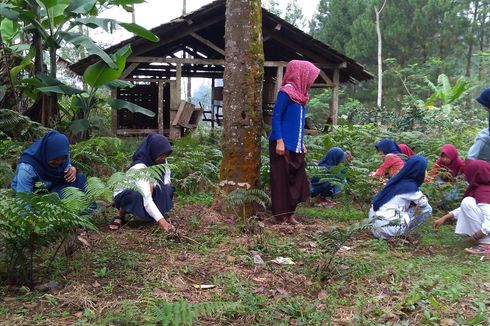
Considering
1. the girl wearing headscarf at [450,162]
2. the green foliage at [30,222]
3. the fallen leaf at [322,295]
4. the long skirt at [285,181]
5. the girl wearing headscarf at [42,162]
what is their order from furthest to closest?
the girl wearing headscarf at [450,162]
the long skirt at [285,181]
the girl wearing headscarf at [42,162]
the fallen leaf at [322,295]
the green foliage at [30,222]

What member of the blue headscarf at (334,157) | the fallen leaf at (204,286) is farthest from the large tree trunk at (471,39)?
the fallen leaf at (204,286)

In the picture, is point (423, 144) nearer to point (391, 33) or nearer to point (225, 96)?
point (225, 96)

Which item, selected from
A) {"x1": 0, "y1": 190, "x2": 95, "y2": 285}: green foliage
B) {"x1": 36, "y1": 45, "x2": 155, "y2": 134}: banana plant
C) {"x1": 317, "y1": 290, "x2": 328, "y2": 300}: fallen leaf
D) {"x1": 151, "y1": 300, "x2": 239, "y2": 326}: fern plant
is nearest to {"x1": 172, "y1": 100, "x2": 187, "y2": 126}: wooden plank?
{"x1": 36, "y1": 45, "x2": 155, "y2": 134}: banana plant

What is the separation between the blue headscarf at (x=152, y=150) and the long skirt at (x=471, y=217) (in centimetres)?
304

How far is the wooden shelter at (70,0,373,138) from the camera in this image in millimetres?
11109

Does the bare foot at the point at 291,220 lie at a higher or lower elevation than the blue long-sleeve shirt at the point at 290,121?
lower

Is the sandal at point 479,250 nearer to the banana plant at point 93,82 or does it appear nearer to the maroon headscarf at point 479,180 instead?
the maroon headscarf at point 479,180

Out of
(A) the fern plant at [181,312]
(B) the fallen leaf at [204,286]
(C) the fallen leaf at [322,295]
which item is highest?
(A) the fern plant at [181,312]

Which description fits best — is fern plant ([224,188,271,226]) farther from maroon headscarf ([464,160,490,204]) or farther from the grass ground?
maroon headscarf ([464,160,490,204])

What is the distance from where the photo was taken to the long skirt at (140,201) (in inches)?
181

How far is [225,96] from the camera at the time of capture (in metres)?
5.03

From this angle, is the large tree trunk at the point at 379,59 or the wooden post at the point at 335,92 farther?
the large tree trunk at the point at 379,59

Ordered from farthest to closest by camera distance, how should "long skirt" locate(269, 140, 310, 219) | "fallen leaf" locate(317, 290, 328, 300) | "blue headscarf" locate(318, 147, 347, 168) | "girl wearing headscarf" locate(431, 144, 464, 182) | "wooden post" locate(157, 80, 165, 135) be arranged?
1. "wooden post" locate(157, 80, 165, 135)
2. "blue headscarf" locate(318, 147, 347, 168)
3. "girl wearing headscarf" locate(431, 144, 464, 182)
4. "long skirt" locate(269, 140, 310, 219)
5. "fallen leaf" locate(317, 290, 328, 300)

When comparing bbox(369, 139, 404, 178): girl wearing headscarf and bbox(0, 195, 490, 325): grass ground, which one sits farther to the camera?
bbox(369, 139, 404, 178): girl wearing headscarf
